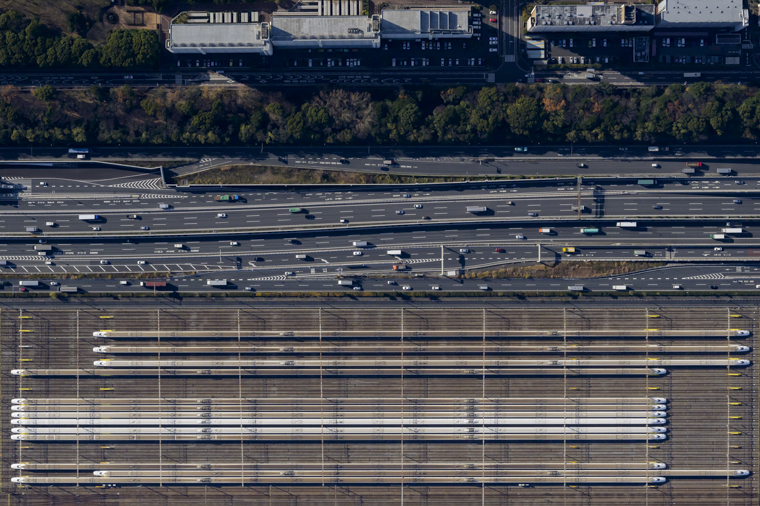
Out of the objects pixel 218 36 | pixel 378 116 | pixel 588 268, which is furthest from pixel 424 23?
pixel 588 268

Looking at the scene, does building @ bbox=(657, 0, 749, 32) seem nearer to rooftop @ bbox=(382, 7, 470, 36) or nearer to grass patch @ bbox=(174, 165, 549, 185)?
rooftop @ bbox=(382, 7, 470, 36)

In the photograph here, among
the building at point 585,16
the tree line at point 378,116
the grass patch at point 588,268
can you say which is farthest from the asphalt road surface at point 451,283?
the building at point 585,16

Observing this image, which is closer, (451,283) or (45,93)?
(45,93)

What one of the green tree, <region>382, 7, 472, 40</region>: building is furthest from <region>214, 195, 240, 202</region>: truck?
<region>382, 7, 472, 40</region>: building

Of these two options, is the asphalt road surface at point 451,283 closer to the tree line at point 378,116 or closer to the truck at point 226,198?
the truck at point 226,198

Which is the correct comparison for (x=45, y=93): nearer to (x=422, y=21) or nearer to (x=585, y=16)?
(x=422, y=21)

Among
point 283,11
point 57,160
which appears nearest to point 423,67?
point 283,11
